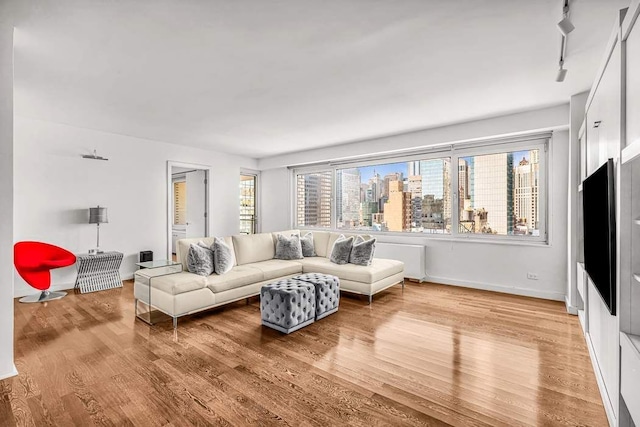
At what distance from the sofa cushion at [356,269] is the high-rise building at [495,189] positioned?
1.62 meters

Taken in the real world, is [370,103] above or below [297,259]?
above

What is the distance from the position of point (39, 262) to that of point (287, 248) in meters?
3.31

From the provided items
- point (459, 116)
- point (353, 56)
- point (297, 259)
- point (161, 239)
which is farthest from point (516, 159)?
point (161, 239)

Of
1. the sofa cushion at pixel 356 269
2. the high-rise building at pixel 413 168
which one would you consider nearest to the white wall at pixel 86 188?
the sofa cushion at pixel 356 269

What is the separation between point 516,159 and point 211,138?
5.04 m

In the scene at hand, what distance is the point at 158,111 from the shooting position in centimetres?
415

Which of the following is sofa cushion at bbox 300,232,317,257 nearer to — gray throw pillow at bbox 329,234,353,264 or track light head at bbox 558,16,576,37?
gray throw pillow at bbox 329,234,353,264

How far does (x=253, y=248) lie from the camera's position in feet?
16.0

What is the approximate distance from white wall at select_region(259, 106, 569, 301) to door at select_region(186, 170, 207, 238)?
3.59 metres

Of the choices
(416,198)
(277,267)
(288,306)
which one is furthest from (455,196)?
(288,306)

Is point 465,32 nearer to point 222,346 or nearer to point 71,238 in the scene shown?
point 222,346

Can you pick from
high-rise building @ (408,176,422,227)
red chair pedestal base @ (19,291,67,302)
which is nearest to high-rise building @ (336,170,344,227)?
high-rise building @ (408,176,422,227)

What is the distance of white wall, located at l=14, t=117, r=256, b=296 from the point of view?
4.51 m

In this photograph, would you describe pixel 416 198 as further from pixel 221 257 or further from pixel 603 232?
pixel 603 232
